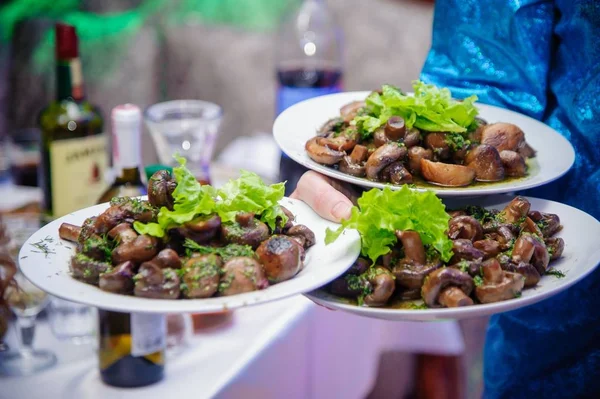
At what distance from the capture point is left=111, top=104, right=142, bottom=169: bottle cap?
1854 mm

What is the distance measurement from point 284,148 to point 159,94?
286cm

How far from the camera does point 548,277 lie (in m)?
1.37

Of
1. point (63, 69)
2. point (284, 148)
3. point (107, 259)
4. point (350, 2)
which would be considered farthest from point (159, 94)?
point (107, 259)

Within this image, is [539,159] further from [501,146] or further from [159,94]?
[159,94]

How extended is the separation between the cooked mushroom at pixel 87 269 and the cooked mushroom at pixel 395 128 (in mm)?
688

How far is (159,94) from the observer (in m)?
4.31

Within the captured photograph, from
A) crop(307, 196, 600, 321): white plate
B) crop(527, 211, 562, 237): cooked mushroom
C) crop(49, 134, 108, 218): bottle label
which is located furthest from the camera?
crop(49, 134, 108, 218): bottle label

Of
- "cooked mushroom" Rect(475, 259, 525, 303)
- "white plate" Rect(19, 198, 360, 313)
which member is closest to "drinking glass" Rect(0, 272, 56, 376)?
"white plate" Rect(19, 198, 360, 313)

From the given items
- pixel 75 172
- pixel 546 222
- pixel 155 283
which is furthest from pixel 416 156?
pixel 75 172

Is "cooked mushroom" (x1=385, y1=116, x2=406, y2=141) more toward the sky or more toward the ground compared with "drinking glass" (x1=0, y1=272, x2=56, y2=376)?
more toward the sky

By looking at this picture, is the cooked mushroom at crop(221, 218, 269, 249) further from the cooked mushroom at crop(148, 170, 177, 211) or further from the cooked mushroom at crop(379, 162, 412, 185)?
the cooked mushroom at crop(379, 162, 412, 185)

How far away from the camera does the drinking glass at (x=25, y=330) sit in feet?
6.34

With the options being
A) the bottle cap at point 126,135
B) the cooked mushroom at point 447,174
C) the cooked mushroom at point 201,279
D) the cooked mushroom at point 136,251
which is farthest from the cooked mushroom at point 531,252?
the bottle cap at point 126,135

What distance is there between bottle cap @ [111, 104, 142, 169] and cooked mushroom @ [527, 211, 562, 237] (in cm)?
99
